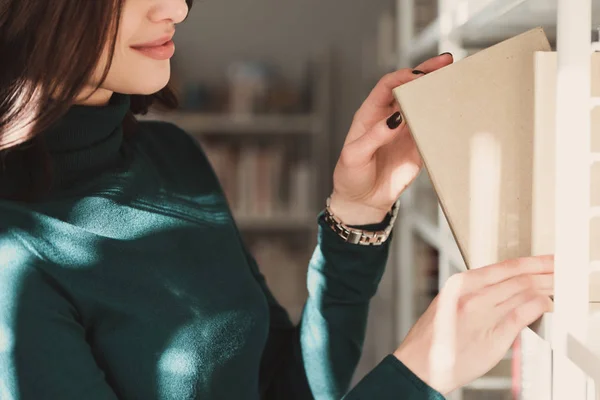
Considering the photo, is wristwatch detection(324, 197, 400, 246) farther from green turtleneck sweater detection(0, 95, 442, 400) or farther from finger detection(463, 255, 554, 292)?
finger detection(463, 255, 554, 292)

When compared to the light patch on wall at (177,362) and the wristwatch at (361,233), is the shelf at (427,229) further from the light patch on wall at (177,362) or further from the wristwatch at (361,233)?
the light patch on wall at (177,362)

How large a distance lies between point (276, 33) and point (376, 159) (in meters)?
2.41

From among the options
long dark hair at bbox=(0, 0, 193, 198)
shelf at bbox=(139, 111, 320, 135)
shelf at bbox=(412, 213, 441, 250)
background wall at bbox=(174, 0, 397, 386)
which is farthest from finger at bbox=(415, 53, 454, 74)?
background wall at bbox=(174, 0, 397, 386)

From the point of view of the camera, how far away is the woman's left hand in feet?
2.44

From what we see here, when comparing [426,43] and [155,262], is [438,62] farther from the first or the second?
[426,43]

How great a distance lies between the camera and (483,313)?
0.60 m

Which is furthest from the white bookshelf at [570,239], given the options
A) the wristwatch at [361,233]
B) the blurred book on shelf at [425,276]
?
the blurred book on shelf at [425,276]

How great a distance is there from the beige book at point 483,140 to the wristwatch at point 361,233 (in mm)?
229

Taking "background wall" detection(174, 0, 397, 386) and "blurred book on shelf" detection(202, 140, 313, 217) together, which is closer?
"blurred book on shelf" detection(202, 140, 313, 217)

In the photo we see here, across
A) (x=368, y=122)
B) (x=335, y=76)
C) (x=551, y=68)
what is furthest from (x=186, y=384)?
(x=335, y=76)

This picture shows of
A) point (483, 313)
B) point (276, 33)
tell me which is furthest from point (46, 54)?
point (276, 33)

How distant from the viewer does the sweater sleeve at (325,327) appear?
2.90 feet

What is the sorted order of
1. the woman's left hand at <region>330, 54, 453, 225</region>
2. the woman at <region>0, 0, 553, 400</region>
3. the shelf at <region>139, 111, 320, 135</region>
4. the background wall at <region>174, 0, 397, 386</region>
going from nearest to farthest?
the woman at <region>0, 0, 553, 400</region>
the woman's left hand at <region>330, 54, 453, 225</region>
the shelf at <region>139, 111, 320, 135</region>
the background wall at <region>174, 0, 397, 386</region>

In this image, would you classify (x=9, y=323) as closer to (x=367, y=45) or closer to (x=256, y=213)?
(x=256, y=213)
